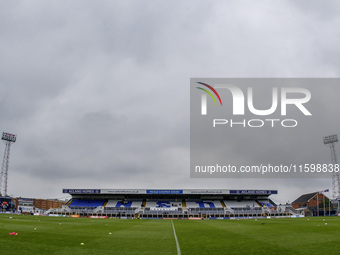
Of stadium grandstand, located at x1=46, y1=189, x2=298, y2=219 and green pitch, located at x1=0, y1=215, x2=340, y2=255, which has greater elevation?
green pitch, located at x1=0, y1=215, x2=340, y2=255

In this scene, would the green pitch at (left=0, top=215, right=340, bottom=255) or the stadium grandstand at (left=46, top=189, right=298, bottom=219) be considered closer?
the green pitch at (left=0, top=215, right=340, bottom=255)

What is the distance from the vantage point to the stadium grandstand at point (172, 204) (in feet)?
259

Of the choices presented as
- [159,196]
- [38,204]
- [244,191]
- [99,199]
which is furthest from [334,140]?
[38,204]

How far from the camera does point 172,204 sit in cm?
8738

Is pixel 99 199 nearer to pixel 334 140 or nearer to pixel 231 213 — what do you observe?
pixel 231 213

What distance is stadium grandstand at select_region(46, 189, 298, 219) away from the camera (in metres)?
78.9

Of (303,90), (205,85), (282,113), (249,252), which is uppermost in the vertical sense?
(205,85)

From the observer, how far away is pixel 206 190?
3403 inches

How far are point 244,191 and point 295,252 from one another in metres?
77.3

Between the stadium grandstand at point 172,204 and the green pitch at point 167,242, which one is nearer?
the green pitch at point 167,242

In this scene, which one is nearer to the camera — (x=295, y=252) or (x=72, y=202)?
(x=295, y=252)

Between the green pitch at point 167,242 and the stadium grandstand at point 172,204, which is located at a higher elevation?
the green pitch at point 167,242

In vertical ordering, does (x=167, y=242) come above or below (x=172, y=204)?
above

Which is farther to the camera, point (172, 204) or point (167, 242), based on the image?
point (172, 204)
